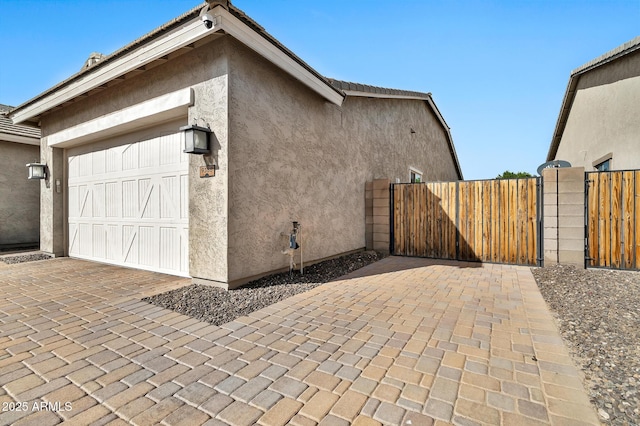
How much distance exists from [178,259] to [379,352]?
14.0 ft

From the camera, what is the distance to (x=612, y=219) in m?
5.82

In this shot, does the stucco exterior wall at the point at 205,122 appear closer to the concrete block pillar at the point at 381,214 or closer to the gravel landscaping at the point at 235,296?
the gravel landscaping at the point at 235,296

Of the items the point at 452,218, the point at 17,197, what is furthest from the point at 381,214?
the point at 17,197

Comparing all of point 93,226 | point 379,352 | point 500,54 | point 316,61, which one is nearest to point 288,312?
point 379,352

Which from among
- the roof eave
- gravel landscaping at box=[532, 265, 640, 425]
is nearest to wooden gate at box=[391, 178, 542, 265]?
gravel landscaping at box=[532, 265, 640, 425]

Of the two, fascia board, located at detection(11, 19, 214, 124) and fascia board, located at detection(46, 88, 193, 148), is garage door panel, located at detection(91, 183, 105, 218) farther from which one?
fascia board, located at detection(11, 19, 214, 124)

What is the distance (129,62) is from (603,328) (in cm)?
779

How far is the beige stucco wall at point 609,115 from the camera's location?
7984 millimetres

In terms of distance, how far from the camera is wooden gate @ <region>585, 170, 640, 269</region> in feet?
18.6

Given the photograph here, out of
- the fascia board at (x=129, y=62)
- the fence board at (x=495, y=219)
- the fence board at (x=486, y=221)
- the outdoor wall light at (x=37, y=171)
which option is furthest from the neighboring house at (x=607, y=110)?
the outdoor wall light at (x=37, y=171)

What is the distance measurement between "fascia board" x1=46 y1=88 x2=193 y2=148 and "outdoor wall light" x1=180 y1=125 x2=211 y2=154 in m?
0.66

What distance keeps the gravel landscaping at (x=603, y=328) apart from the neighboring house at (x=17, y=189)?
44.4ft

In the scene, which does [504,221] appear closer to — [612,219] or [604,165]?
[612,219]

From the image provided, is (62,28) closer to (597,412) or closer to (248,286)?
(248,286)
